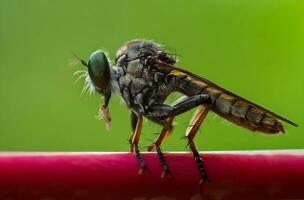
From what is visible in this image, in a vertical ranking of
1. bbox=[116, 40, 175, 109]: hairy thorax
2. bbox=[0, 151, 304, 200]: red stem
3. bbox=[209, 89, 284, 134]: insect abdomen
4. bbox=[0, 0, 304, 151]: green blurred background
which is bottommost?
bbox=[0, 0, 304, 151]: green blurred background

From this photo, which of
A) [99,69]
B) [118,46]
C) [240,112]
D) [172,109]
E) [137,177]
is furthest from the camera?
[118,46]

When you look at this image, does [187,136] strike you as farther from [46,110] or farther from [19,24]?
[19,24]

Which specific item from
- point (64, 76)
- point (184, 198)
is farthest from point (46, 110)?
point (184, 198)

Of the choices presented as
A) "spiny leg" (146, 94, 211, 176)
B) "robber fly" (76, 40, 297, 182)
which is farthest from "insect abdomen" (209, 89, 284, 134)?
"spiny leg" (146, 94, 211, 176)

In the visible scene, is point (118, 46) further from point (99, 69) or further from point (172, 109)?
point (172, 109)

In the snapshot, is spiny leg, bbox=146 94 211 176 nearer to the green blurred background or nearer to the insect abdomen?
the insect abdomen

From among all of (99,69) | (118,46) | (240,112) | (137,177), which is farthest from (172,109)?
(118,46)

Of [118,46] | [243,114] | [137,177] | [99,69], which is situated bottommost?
[118,46]
